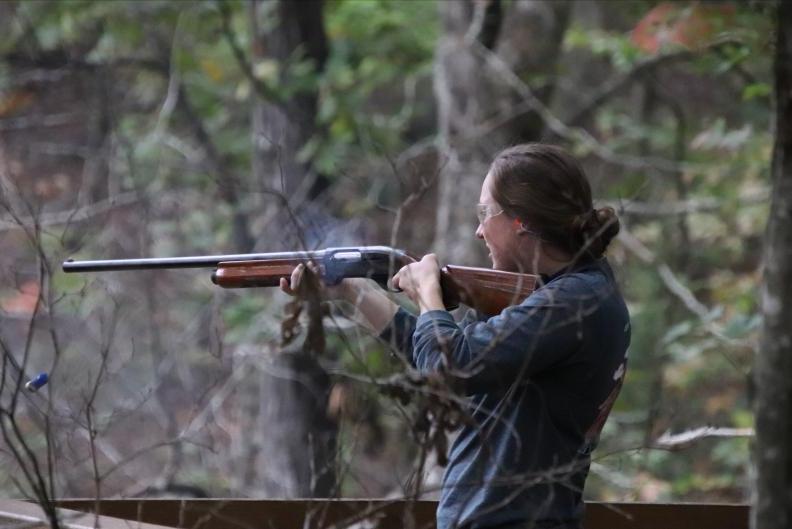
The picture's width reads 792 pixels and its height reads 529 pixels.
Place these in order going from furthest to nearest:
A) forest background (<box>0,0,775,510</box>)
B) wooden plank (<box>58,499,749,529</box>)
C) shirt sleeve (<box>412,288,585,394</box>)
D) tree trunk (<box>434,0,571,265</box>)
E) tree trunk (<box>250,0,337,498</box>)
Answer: tree trunk (<box>250,0,337,498</box>)
forest background (<box>0,0,775,510</box>)
tree trunk (<box>434,0,571,265</box>)
wooden plank (<box>58,499,749,529</box>)
shirt sleeve (<box>412,288,585,394</box>)

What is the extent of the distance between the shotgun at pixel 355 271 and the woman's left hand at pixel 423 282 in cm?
3

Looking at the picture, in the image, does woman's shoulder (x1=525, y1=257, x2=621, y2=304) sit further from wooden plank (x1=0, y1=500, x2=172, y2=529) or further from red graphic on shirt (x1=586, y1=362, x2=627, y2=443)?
wooden plank (x1=0, y1=500, x2=172, y2=529)

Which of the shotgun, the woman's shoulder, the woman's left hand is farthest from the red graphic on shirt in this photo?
the woman's left hand

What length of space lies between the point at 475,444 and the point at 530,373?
0.25 m

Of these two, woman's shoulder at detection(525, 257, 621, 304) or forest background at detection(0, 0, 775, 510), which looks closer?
woman's shoulder at detection(525, 257, 621, 304)

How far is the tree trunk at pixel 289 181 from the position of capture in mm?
8053

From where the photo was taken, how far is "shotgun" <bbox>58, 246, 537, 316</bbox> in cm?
284

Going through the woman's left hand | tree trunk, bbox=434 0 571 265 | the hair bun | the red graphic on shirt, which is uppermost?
tree trunk, bbox=434 0 571 265

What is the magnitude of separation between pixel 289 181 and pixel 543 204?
5.88 metres

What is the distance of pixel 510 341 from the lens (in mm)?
2545

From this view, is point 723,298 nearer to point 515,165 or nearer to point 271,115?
point 271,115

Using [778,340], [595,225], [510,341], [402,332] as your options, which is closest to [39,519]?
[402,332]

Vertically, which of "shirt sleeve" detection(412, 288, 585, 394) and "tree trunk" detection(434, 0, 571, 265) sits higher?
"tree trunk" detection(434, 0, 571, 265)

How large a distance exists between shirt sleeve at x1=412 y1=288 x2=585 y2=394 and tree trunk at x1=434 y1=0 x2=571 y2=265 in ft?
12.5
